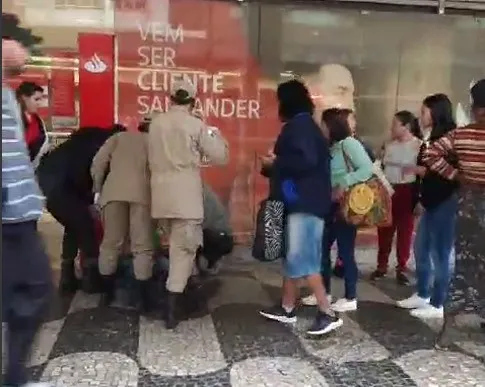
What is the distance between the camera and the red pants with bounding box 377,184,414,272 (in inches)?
274

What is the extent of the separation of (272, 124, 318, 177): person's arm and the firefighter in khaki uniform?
0.49 m

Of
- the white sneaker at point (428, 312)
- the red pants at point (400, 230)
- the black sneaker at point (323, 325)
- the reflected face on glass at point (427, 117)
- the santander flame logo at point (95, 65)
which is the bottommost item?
the white sneaker at point (428, 312)

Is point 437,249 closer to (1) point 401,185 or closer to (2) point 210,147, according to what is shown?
(1) point 401,185

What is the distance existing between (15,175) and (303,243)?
2.27 m

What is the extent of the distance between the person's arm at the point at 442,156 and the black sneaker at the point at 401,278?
7.56 feet

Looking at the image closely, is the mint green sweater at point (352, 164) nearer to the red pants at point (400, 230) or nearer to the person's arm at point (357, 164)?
the person's arm at point (357, 164)

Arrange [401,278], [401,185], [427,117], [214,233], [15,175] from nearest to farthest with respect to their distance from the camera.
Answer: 1. [15,175]
2. [427,117]
3. [214,233]
4. [401,185]
5. [401,278]

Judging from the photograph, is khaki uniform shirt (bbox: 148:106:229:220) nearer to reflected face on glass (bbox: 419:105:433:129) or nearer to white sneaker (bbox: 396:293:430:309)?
reflected face on glass (bbox: 419:105:433:129)

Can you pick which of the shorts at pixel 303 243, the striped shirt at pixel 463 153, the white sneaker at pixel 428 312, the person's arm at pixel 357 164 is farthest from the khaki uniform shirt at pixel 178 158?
the white sneaker at pixel 428 312

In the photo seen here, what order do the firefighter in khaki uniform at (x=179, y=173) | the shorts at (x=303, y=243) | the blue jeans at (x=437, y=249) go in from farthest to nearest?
1. the blue jeans at (x=437, y=249)
2. the firefighter in khaki uniform at (x=179, y=173)
3. the shorts at (x=303, y=243)

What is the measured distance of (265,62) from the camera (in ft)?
26.4

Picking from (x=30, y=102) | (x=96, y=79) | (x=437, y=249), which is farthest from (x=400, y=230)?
(x=30, y=102)

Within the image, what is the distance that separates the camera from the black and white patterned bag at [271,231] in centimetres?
527

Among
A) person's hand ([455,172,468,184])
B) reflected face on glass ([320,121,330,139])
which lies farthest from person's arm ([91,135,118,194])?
person's hand ([455,172,468,184])
